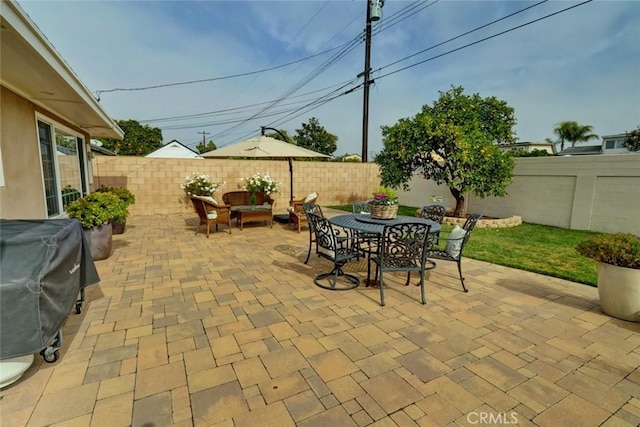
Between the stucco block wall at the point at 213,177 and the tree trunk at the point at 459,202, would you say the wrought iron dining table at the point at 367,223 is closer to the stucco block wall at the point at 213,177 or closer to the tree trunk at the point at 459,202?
the tree trunk at the point at 459,202

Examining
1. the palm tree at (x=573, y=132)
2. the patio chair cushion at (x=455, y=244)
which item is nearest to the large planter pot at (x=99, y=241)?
the patio chair cushion at (x=455, y=244)

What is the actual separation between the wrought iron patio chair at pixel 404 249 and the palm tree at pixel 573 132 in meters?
34.9

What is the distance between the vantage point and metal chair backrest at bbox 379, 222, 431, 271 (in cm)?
320

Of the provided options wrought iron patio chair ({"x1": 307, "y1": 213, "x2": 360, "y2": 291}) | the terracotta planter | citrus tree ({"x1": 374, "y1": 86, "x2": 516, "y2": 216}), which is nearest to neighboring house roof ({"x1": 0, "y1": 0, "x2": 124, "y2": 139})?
the terracotta planter

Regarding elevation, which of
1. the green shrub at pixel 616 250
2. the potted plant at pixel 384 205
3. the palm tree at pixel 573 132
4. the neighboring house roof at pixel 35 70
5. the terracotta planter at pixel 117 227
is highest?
the palm tree at pixel 573 132

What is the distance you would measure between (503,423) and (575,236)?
700cm

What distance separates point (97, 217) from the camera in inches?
179

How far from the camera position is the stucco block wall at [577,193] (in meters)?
6.72

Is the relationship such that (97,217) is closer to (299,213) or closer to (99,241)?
(99,241)

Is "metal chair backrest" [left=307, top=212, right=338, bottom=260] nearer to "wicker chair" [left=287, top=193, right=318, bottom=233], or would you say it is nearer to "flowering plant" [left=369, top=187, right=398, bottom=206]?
"flowering plant" [left=369, top=187, right=398, bottom=206]

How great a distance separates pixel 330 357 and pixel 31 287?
1.95 meters

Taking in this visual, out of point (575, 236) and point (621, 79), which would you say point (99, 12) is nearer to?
point (575, 236)

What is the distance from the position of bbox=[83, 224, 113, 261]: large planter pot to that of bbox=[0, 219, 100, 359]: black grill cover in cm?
260

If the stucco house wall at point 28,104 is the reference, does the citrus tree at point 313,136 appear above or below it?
above
